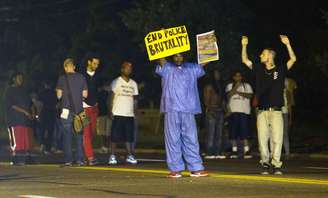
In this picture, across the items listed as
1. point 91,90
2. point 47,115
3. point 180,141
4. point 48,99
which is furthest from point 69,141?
point 47,115

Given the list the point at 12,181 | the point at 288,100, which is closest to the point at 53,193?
the point at 12,181

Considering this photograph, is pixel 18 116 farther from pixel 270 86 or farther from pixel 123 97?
pixel 270 86

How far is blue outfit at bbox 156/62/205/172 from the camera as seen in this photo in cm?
1471

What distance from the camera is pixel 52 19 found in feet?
140

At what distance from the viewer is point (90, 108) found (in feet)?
61.7

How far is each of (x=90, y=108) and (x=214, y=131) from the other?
3838mm

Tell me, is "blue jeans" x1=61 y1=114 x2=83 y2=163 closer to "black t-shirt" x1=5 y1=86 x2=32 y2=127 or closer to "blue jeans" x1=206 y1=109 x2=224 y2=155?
"black t-shirt" x1=5 y1=86 x2=32 y2=127

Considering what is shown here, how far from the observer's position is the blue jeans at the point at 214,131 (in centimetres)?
2166

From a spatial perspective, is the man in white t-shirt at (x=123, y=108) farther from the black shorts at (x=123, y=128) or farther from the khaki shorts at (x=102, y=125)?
the khaki shorts at (x=102, y=125)

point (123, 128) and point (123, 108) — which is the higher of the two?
point (123, 108)

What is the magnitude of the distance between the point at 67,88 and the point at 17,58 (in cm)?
2632

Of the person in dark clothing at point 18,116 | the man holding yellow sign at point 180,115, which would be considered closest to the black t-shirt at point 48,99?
the person in dark clothing at point 18,116

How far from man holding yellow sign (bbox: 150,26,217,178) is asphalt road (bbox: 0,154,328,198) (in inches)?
12.2

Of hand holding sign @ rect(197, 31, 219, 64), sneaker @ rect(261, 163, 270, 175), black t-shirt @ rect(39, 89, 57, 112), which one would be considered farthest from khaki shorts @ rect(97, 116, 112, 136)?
hand holding sign @ rect(197, 31, 219, 64)
